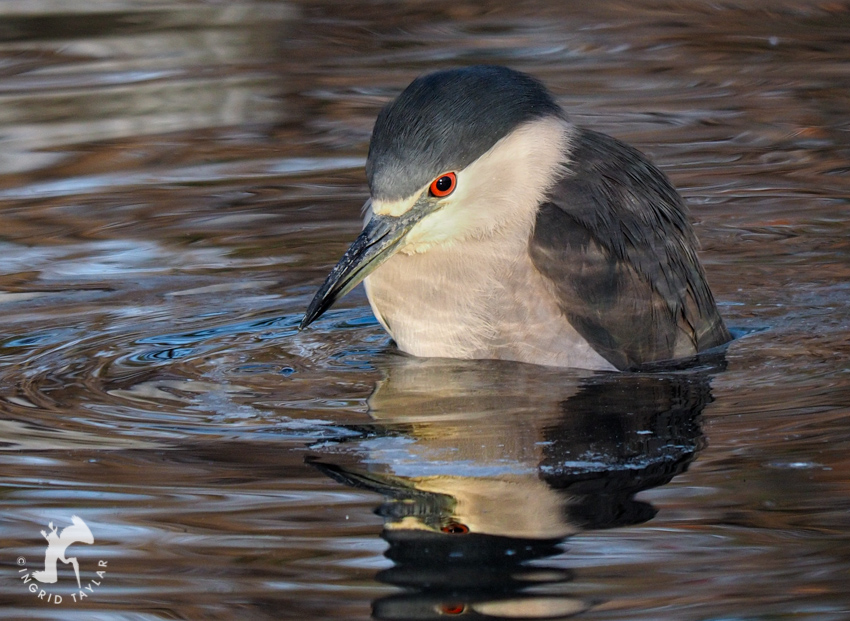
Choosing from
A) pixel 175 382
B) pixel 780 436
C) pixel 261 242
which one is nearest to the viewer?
pixel 780 436

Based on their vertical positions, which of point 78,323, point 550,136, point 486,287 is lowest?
point 78,323

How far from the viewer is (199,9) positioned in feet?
40.9

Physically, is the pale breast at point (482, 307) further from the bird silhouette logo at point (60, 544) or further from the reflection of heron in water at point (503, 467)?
the bird silhouette logo at point (60, 544)

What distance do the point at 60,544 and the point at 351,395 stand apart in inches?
57.3

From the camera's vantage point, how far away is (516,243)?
540 cm

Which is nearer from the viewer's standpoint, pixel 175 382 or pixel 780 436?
pixel 780 436

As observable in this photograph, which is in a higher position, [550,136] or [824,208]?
[550,136]

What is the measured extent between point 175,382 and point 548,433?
5.02 feet

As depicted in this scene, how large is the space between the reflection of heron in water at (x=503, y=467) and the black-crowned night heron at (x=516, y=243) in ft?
0.57

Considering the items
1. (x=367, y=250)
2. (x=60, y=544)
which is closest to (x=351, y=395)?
(x=367, y=250)

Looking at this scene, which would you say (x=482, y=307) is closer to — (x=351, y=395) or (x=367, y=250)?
(x=367, y=250)

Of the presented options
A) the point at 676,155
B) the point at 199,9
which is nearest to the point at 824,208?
the point at 676,155

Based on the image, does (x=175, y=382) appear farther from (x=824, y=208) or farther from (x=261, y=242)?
(x=824, y=208)

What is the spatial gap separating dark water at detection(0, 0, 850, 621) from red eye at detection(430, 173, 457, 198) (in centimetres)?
70
